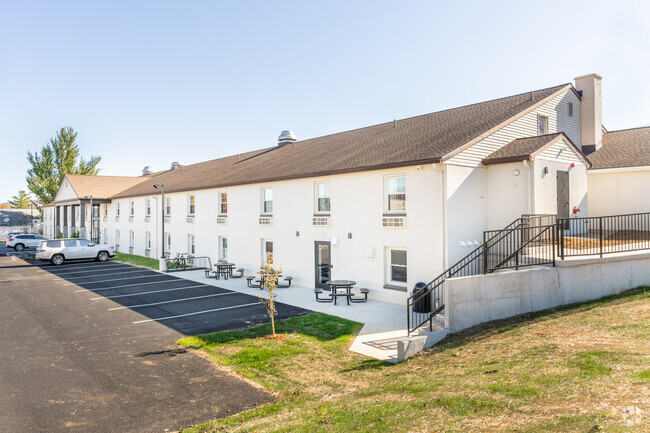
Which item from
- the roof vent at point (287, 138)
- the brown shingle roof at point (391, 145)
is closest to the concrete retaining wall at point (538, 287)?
the brown shingle roof at point (391, 145)

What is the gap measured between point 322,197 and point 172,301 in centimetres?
729

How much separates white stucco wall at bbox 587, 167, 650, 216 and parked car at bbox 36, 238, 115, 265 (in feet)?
101

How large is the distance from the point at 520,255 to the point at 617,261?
2.59 meters

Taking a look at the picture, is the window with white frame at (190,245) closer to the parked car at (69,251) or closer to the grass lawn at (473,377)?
the parked car at (69,251)

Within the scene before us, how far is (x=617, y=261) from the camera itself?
1201 centimetres

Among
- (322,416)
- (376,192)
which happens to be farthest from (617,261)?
(322,416)

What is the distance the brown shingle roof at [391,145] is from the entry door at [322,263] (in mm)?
3100

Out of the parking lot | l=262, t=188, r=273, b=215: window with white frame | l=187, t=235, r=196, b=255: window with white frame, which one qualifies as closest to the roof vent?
l=187, t=235, r=196, b=255: window with white frame

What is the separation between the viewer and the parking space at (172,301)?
12875 millimetres

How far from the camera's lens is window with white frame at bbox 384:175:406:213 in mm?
14789

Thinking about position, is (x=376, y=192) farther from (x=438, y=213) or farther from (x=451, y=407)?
(x=451, y=407)

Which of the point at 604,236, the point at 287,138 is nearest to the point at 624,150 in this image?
the point at 604,236

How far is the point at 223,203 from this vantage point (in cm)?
2416

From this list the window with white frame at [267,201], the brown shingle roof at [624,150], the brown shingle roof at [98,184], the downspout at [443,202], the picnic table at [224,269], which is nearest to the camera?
the downspout at [443,202]
